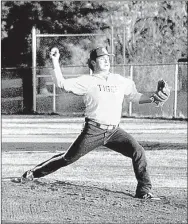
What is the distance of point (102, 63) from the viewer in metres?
3.85

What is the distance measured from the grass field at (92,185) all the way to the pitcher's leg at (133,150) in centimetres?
24

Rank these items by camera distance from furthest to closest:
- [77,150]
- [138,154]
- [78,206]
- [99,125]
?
[78,206]
[138,154]
[77,150]
[99,125]

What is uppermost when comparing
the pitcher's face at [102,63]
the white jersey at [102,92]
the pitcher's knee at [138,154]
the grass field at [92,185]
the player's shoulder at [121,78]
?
the pitcher's face at [102,63]

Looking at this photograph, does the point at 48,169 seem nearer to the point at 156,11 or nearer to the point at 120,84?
the point at 120,84

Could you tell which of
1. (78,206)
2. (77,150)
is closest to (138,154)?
(77,150)

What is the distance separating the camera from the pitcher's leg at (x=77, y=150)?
15.9 feet

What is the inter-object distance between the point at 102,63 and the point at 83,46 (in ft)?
72.5

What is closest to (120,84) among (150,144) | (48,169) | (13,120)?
(48,169)

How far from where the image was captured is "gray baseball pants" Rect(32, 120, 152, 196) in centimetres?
483

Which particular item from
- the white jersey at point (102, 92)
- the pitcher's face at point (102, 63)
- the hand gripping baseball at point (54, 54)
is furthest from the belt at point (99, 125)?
the hand gripping baseball at point (54, 54)

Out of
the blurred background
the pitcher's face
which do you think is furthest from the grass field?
the blurred background

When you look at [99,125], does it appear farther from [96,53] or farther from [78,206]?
[78,206]

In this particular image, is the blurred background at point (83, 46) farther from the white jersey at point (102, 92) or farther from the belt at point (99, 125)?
the white jersey at point (102, 92)

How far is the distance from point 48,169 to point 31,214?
59 cm
